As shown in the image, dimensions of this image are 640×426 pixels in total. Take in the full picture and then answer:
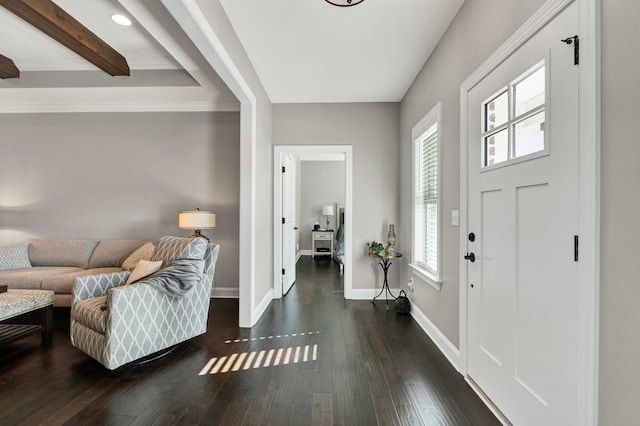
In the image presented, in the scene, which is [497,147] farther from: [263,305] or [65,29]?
[65,29]

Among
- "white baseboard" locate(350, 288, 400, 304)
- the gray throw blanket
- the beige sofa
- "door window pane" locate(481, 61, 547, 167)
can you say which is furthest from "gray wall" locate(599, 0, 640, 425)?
the beige sofa

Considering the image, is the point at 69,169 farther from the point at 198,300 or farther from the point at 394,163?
the point at 394,163

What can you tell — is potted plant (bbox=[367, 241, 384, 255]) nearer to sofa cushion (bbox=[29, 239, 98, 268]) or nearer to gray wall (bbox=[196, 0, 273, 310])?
gray wall (bbox=[196, 0, 273, 310])

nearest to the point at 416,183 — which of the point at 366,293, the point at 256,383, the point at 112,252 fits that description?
the point at 366,293

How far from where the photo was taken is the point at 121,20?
270 cm

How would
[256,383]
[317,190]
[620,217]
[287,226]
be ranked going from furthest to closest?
[317,190] < [287,226] < [256,383] < [620,217]

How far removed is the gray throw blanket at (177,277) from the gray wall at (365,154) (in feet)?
7.24

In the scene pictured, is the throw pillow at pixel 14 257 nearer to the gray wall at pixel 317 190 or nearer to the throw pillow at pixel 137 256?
the throw pillow at pixel 137 256

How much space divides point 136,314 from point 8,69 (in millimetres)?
3711

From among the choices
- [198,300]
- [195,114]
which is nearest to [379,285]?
[198,300]

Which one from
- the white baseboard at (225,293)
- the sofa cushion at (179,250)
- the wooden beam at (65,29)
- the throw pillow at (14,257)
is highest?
the wooden beam at (65,29)

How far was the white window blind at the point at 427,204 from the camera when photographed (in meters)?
2.94

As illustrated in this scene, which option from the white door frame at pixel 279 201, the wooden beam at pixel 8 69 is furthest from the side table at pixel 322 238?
the wooden beam at pixel 8 69

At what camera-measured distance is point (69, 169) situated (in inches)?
166
